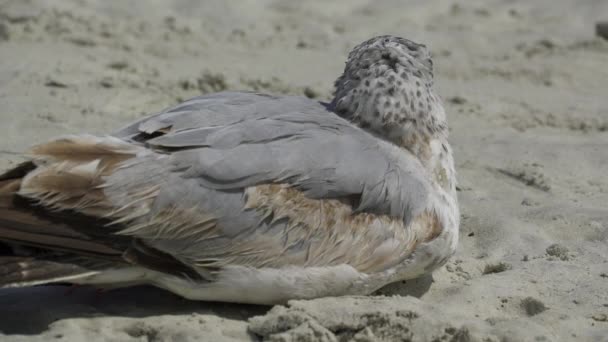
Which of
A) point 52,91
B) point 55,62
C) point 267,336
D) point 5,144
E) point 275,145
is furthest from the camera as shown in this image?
point 55,62

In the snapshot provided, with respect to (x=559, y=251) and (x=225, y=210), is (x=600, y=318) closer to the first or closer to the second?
(x=559, y=251)

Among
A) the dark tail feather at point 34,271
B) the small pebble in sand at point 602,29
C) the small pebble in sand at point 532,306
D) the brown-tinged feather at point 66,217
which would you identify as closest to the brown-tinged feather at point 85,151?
the brown-tinged feather at point 66,217

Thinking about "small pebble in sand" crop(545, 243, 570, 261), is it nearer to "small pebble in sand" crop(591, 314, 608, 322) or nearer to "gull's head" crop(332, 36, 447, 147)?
"small pebble in sand" crop(591, 314, 608, 322)

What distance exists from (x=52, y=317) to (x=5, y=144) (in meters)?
1.99

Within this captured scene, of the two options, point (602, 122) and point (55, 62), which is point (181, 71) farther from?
point (602, 122)

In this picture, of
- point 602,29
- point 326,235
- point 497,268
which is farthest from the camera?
point 602,29

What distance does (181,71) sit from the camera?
7.82 meters

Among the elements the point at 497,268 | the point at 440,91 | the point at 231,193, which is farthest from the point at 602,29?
the point at 231,193

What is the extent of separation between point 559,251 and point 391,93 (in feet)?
3.83

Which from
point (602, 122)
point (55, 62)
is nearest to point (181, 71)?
point (55, 62)

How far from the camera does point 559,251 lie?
5.16m

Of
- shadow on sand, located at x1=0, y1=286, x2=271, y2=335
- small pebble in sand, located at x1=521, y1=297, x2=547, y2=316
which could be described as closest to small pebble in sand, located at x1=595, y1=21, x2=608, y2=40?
small pebble in sand, located at x1=521, y1=297, x2=547, y2=316

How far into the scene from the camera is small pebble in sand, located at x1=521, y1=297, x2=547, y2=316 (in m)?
4.59

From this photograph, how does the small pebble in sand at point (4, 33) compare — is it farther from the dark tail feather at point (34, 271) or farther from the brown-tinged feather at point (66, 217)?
the dark tail feather at point (34, 271)
